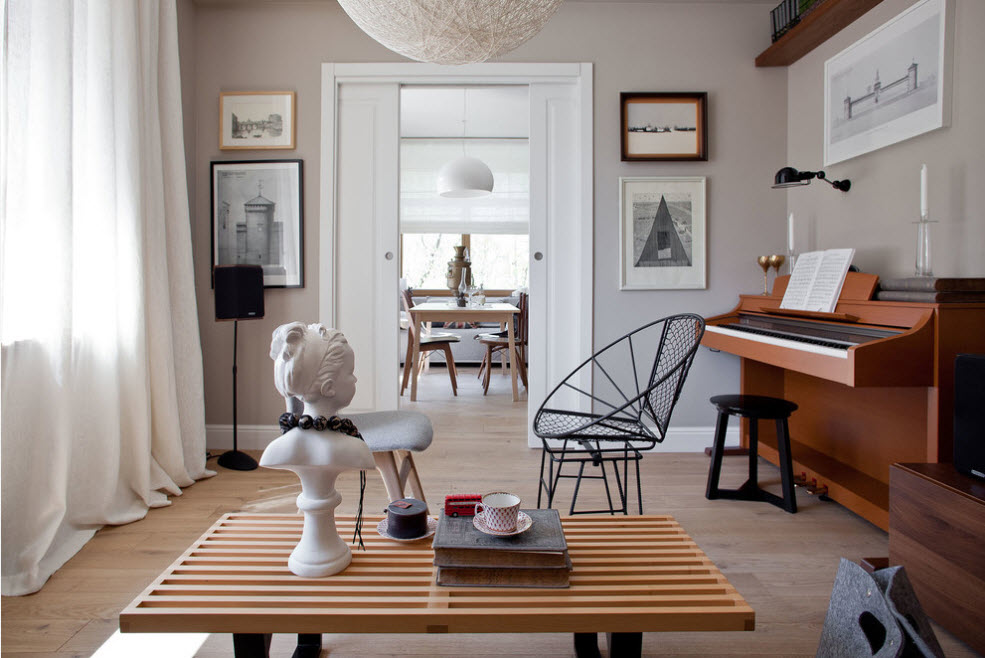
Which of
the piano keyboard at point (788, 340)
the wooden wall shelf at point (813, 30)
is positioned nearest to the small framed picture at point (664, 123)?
the wooden wall shelf at point (813, 30)

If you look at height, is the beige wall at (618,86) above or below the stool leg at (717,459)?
above

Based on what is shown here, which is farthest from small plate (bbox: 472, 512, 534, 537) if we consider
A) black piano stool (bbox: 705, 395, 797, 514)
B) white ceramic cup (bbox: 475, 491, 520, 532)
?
black piano stool (bbox: 705, 395, 797, 514)

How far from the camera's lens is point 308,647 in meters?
1.52

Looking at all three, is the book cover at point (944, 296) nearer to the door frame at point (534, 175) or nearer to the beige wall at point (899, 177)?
the beige wall at point (899, 177)

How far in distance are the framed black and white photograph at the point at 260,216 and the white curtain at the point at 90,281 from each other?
472 millimetres

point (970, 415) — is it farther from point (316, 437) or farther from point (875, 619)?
point (316, 437)

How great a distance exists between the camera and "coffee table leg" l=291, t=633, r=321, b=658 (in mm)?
1506

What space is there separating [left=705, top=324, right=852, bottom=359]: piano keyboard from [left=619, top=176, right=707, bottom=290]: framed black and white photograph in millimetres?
423

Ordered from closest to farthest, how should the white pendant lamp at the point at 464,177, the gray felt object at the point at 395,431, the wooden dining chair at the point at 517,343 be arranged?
the gray felt object at the point at 395,431 < the wooden dining chair at the point at 517,343 < the white pendant lamp at the point at 464,177

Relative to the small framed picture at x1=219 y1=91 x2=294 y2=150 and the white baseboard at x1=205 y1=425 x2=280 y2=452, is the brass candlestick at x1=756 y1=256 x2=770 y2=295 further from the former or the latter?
the white baseboard at x1=205 y1=425 x2=280 y2=452

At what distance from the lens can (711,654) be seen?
5.06ft

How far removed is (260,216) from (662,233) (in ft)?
7.49

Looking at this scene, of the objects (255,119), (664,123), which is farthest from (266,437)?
(664,123)

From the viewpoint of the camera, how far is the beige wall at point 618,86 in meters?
3.42
